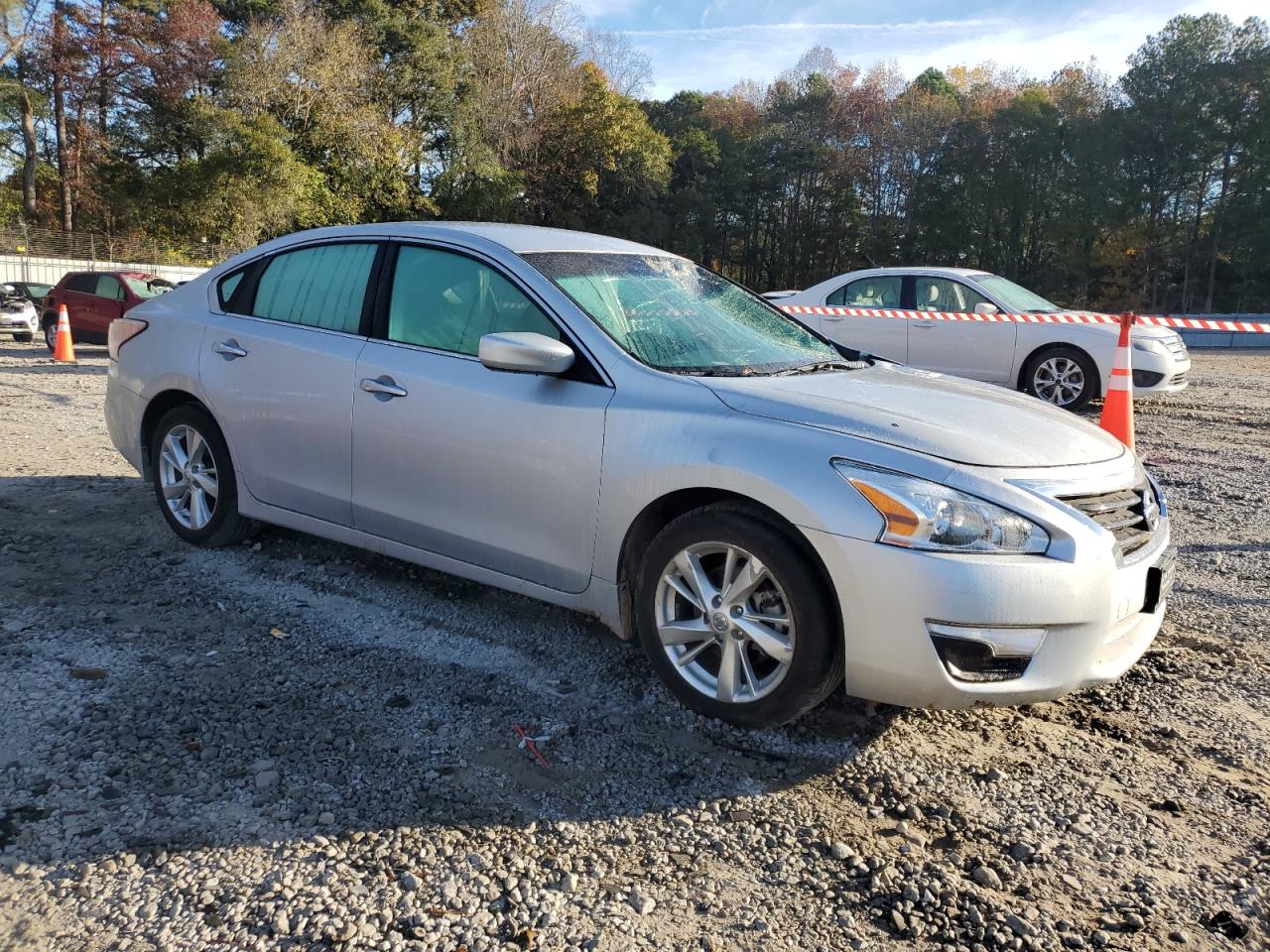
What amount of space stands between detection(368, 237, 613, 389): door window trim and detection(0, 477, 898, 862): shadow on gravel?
42.6 inches

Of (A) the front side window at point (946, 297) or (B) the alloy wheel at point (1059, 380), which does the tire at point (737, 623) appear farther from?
(A) the front side window at point (946, 297)

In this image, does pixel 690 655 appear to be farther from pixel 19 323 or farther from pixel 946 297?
pixel 19 323

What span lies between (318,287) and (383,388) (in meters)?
0.84

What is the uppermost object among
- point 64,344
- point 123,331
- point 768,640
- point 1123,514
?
point 64,344

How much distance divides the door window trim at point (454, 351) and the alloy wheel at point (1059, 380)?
8344 millimetres

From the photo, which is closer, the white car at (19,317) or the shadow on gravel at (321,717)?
the shadow on gravel at (321,717)

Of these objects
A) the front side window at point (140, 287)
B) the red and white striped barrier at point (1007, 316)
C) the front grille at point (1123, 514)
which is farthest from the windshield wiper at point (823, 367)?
the front side window at point (140, 287)

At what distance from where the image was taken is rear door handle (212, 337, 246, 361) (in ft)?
14.8

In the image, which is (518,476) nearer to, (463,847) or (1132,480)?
(463,847)

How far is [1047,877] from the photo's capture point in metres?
2.41

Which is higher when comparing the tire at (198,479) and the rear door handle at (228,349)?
the rear door handle at (228,349)

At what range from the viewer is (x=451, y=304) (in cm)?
394

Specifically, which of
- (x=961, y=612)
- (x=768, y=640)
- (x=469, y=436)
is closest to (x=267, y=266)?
(x=469, y=436)

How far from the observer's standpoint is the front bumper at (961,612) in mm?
2693
